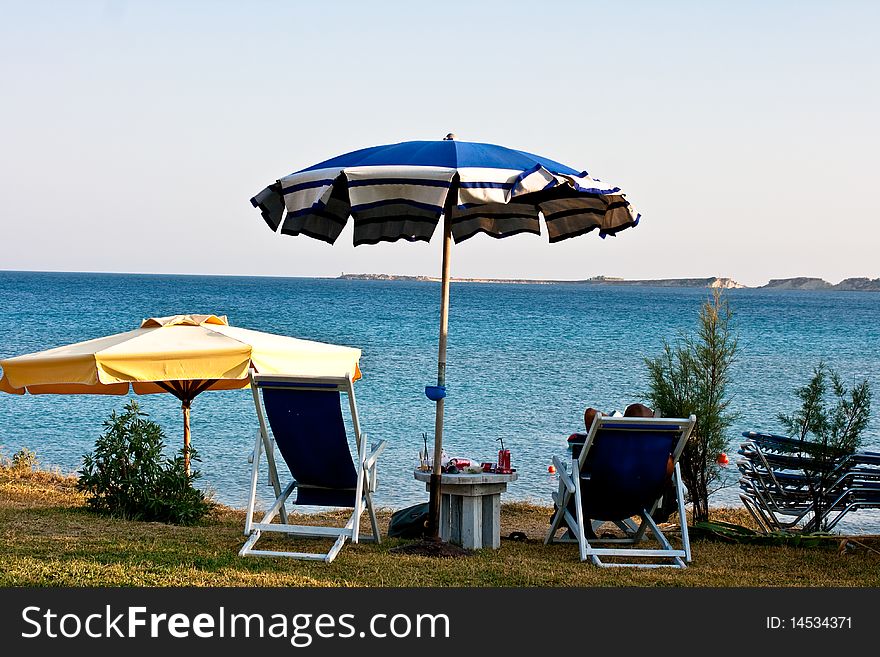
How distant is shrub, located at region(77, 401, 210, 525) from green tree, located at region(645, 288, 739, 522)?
12.4 feet

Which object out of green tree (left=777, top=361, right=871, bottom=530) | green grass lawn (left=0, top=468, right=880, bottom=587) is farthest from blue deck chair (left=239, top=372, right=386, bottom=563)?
green tree (left=777, top=361, right=871, bottom=530)

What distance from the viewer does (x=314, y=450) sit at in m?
5.90

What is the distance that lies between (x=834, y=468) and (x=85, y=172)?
29.0 meters

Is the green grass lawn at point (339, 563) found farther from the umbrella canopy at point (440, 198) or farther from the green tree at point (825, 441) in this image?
the green tree at point (825, 441)

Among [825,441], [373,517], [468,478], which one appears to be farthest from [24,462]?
[825,441]

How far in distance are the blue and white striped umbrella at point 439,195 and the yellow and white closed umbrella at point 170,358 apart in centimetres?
88

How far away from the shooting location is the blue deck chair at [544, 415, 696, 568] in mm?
5566

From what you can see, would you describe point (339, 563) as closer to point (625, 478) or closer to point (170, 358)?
point (625, 478)

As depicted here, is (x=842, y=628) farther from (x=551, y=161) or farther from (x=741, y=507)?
(x=741, y=507)

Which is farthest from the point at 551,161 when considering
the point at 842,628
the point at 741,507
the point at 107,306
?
the point at 107,306

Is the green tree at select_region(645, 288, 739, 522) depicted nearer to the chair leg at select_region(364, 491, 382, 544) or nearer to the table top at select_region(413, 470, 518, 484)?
the table top at select_region(413, 470, 518, 484)

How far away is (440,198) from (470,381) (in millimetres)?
18233

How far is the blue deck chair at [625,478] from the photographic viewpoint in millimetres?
5566

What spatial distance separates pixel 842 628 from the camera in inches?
162
